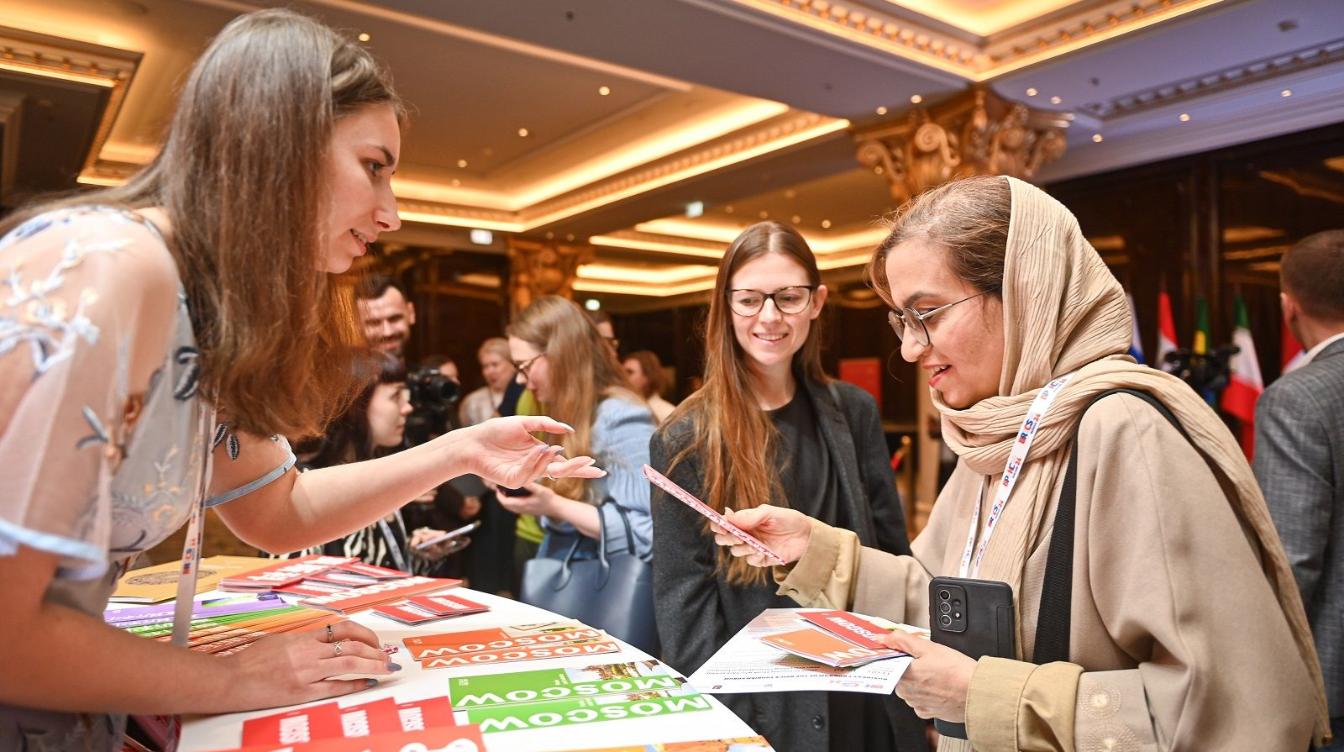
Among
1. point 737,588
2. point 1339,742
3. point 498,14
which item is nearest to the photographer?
point 737,588

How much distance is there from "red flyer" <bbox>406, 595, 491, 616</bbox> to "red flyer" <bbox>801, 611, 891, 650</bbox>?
543 mm

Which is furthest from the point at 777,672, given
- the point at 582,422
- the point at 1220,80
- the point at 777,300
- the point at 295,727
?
the point at 1220,80

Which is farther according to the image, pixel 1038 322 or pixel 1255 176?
pixel 1255 176

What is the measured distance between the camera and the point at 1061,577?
1.26m

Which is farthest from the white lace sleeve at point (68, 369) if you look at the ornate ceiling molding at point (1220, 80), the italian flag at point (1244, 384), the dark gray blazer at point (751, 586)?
the italian flag at point (1244, 384)

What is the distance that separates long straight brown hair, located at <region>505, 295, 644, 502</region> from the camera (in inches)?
129

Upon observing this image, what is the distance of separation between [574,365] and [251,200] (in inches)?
92.0

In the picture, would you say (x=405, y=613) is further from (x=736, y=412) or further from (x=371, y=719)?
(x=736, y=412)

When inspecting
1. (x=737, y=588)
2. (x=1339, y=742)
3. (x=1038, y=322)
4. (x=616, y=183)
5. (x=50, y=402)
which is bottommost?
(x=1339, y=742)

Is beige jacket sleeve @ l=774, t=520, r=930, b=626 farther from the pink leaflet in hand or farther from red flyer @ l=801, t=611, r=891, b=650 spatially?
red flyer @ l=801, t=611, r=891, b=650

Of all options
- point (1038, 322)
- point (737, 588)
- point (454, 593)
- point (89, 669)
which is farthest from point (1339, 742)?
point (89, 669)

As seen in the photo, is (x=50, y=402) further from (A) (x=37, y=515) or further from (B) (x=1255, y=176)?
(B) (x=1255, y=176)

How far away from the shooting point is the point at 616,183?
9.84 meters

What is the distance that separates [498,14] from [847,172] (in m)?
4.97
